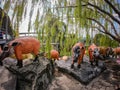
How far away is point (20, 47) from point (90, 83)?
127cm

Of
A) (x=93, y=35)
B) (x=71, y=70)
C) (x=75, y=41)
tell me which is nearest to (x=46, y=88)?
(x=71, y=70)

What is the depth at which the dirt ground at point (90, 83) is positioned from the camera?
12.5ft

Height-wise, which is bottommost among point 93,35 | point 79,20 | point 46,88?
point 46,88

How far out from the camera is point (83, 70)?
4105 mm

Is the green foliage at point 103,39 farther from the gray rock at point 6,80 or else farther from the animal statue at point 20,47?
the gray rock at point 6,80

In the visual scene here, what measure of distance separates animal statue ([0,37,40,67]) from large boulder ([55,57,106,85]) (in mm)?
675

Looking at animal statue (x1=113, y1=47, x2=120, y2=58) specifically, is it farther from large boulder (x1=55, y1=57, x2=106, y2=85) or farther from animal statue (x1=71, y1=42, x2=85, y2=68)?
animal statue (x1=71, y1=42, x2=85, y2=68)

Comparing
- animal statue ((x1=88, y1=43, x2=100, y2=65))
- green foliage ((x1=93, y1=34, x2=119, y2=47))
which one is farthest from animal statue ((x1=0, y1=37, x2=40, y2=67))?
green foliage ((x1=93, y1=34, x2=119, y2=47))

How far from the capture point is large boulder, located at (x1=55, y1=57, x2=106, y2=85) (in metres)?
3.95

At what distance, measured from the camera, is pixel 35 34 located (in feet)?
12.0

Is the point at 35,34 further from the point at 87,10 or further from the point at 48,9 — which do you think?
the point at 87,10

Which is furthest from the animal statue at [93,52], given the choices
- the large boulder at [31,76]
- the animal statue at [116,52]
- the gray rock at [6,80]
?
the animal statue at [116,52]

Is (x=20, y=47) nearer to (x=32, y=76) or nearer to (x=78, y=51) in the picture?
(x=32, y=76)

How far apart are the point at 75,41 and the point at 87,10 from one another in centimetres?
56
